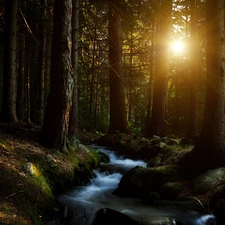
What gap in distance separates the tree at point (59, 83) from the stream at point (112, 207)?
161 cm

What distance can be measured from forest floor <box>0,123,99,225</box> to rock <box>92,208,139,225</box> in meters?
0.89

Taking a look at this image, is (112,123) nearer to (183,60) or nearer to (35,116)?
(35,116)

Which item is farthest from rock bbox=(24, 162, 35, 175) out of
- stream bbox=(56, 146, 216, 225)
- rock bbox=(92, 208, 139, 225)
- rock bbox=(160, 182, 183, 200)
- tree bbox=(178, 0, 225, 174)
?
tree bbox=(178, 0, 225, 174)

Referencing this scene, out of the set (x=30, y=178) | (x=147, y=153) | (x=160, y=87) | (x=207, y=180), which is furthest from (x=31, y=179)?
(x=160, y=87)

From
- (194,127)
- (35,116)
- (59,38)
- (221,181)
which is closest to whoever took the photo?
(221,181)

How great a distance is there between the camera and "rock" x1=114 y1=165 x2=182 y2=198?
→ 694cm

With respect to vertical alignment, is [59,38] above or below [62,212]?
above

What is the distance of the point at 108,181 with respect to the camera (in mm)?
8188

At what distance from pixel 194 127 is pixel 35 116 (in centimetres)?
1034

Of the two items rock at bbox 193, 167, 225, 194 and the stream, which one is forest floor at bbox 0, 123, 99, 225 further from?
rock at bbox 193, 167, 225, 194

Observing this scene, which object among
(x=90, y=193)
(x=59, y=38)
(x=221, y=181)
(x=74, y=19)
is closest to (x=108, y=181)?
(x=90, y=193)

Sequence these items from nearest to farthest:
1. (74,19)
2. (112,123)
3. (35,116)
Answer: (74,19) < (112,123) < (35,116)

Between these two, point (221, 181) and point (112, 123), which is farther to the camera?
point (112, 123)

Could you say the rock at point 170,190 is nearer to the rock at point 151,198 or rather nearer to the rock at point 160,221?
the rock at point 151,198
